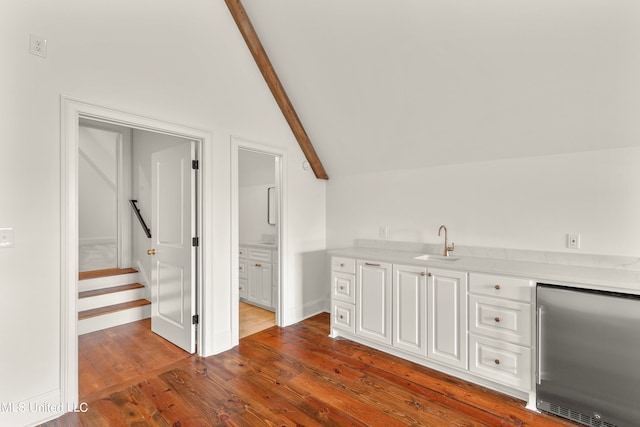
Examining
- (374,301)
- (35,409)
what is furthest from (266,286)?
(35,409)

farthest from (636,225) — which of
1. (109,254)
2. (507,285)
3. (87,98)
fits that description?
(109,254)

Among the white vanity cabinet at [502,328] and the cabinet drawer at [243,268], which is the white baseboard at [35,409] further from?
the white vanity cabinet at [502,328]

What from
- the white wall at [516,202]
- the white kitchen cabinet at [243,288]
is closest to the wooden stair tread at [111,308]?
the white kitchen cabinet at [243,288]

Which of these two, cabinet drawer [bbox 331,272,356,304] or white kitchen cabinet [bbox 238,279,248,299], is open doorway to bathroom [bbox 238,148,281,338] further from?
cabinet drawer [bbox 331,272,356,304]

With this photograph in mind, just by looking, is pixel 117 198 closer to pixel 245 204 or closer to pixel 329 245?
pixel 245 204

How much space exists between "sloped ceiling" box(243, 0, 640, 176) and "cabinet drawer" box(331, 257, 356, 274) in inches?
45.8

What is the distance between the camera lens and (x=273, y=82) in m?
3.29

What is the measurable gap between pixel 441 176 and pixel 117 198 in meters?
4.27

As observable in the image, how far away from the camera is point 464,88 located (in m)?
2.42

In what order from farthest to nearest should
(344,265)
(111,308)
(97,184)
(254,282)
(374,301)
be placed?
(97,184)
(254,282)
(111,308)
(344,265)
(374,301)

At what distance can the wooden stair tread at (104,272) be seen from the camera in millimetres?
3861

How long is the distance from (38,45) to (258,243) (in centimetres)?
289

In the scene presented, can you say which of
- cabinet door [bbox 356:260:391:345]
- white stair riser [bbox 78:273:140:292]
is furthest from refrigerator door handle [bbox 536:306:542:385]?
white stair riser [bbox 78:273:140:292]

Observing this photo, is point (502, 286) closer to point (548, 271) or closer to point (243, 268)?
point (548, 271)
